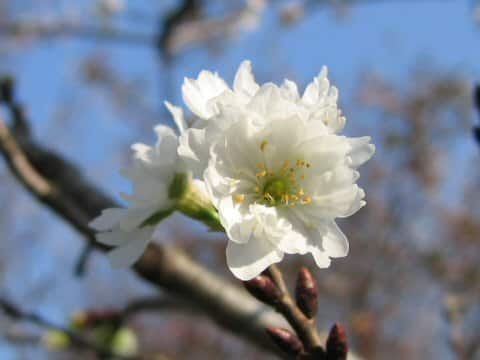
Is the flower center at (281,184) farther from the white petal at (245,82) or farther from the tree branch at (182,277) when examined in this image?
the tree branch at (182,277)

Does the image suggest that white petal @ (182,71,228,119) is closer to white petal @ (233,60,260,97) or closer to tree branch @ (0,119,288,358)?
white petal @ (233,60,260,97)

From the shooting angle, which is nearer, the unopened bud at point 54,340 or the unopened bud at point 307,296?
the unopened bud at point 307,296

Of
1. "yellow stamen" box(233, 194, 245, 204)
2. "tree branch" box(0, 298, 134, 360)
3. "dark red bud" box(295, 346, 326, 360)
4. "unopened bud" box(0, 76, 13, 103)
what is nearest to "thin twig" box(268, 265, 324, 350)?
"dark red bud" box(295, 346, 326, 360)

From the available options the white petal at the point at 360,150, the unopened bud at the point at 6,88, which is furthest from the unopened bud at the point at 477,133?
the unopened bud at the point at 6,88

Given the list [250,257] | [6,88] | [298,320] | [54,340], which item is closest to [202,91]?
[250,257]

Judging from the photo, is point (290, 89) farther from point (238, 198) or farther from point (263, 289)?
point (263, 289)

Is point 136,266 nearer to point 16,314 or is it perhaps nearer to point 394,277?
point 16,314
